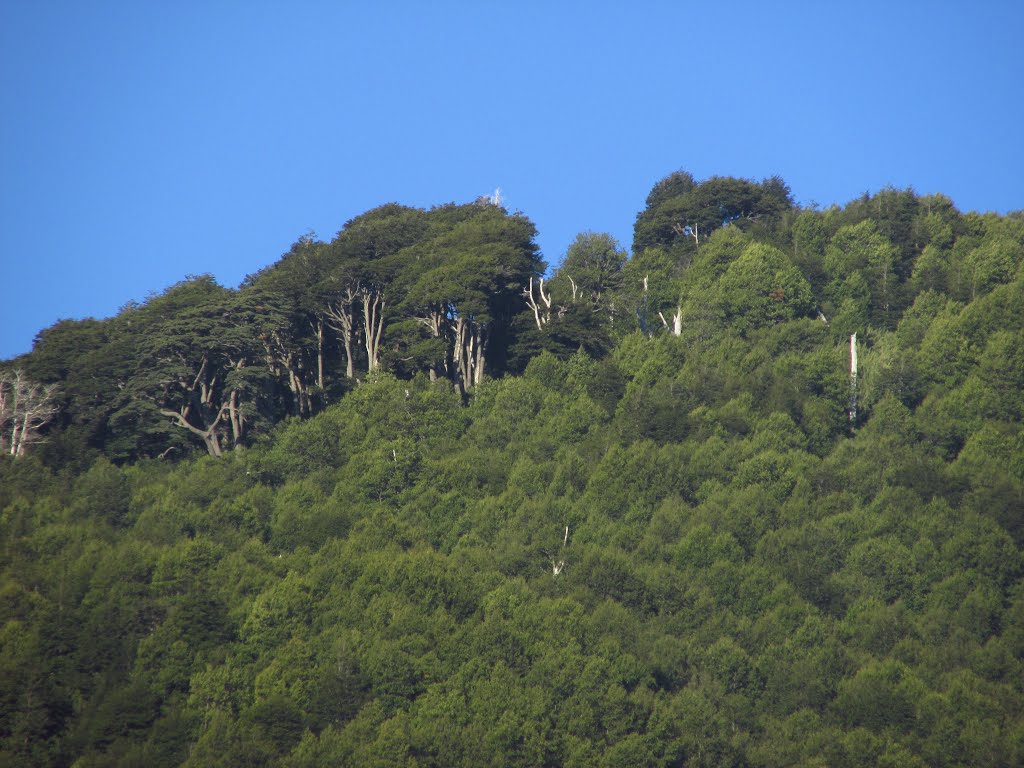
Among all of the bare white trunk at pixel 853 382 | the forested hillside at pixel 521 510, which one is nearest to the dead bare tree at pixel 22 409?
the forested hillside at pixel 521 510

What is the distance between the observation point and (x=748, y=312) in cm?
9600

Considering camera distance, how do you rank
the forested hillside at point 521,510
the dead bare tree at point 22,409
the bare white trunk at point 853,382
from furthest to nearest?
the bare white trunk at point 853,382 < the dead bare tree at point 22,409 < the forested hillside at point 521,510

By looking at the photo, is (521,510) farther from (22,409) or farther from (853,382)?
(22,409)

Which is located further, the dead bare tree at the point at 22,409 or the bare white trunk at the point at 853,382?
the bare white trunk at the point at 853,382

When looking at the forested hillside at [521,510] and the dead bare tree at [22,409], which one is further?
the dead bare tree at [22,409]

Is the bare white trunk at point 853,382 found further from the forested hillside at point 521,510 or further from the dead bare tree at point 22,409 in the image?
the dead bare tree at point 22,409

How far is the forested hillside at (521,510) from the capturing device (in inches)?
2557

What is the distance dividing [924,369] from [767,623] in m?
23.1

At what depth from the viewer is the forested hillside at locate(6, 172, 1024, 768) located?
64938 mm

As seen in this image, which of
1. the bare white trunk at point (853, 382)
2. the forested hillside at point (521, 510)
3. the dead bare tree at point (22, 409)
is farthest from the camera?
the bare white trunk at point (853, 382)

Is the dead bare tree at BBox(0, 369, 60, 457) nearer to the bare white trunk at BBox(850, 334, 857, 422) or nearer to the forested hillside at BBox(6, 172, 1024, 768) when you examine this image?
the forested hillside at BBox(6, 172, 1024, 768)

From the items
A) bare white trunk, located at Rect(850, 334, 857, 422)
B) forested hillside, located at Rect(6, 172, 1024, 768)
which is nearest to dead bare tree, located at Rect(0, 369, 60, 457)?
forested hillside, located at Rect(6, 172, 1024, 768)

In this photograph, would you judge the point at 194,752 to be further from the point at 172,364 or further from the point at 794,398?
the point at 794,398

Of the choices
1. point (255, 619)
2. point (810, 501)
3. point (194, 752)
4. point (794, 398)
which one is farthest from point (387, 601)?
point (794, 398)
